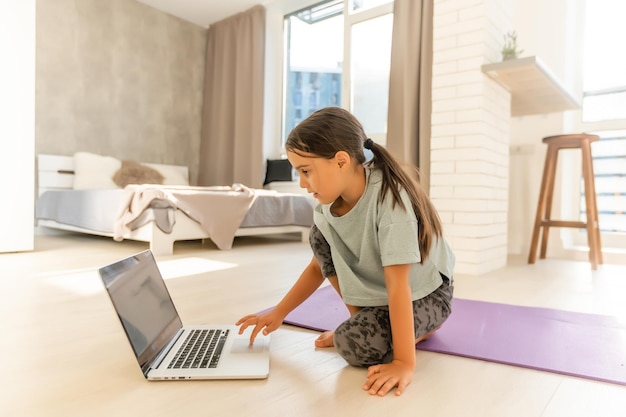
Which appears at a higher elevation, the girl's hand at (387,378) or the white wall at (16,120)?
the white wall at (16,120)

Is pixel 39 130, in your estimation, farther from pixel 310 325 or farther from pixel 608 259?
pixel 608 259

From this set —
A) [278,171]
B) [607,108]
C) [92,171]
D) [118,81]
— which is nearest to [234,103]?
[278,171]

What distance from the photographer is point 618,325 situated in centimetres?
135

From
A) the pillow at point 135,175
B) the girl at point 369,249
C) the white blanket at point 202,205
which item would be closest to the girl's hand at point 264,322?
the girl at point 369,249

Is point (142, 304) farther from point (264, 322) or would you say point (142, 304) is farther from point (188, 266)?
point (188, 266)

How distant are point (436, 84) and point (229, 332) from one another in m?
1.92

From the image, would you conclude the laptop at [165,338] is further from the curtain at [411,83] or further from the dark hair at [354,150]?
the curtain at [411,83]

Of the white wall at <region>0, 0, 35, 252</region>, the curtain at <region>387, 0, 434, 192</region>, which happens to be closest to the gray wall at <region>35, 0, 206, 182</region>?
the white wall at <region>0, 0, 35, 252</region>

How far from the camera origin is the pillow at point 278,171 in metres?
4.35

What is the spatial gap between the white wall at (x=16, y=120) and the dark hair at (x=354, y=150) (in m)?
2.44

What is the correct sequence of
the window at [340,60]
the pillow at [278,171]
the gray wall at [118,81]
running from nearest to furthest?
the window at [340,60] → the gray wall at [118,81] → the pillow at [278,171]

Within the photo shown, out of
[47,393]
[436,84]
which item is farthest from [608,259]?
[47,393]

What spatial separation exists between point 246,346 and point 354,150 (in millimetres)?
526

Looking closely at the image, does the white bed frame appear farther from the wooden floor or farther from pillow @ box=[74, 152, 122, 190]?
the wooden floor
